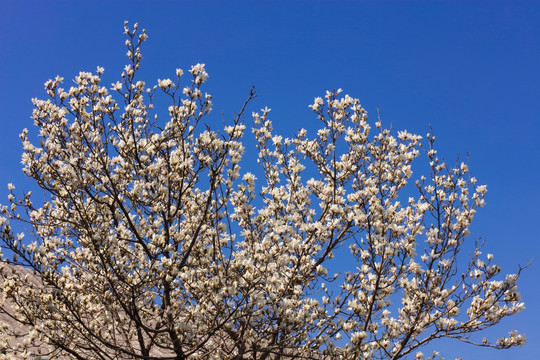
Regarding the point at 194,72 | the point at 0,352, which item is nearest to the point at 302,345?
the point at 194,72

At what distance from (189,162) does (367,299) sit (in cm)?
410

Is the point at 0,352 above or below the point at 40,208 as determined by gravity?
below

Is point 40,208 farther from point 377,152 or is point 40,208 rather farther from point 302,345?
point 377,152

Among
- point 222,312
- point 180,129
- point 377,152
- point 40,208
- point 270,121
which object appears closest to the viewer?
point 222,312

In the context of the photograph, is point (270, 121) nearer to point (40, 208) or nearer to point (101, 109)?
point (101, 109)

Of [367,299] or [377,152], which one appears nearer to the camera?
[367,299]

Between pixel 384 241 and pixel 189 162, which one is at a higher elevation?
pixel 189 162

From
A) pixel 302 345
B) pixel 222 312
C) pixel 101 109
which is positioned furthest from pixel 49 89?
pixel 302 345

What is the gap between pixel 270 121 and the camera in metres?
12.1

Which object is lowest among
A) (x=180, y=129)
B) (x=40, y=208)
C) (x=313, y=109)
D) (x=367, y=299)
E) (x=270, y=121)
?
(x=367, y=299)

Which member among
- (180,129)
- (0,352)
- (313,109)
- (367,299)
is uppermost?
(313,109)

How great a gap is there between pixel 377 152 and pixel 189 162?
4116 mm

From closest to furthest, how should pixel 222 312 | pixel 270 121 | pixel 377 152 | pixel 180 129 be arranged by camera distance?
pixel 222 312 → pixel 180 129 → pixel 377 152 → pixel 270 121

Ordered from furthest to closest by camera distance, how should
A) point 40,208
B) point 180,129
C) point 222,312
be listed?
1. point 40,208
2. point 180,129
3. point 222,312
